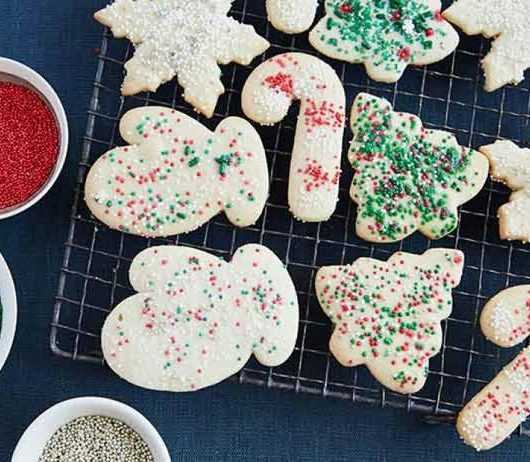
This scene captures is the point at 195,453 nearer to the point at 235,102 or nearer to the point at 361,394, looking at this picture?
the point at 361,394

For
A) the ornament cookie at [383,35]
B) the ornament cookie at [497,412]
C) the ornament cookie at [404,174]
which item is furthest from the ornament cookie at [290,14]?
the ornament cookie at [497,412]

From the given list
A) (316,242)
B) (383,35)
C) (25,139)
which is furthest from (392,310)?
(25,139)

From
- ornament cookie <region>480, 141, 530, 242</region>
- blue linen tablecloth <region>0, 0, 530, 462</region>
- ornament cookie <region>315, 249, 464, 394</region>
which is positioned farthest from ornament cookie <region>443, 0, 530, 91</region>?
blue linen tablecloth <region>0, 0, 530, 462</region>

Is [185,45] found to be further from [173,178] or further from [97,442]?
[97,442]

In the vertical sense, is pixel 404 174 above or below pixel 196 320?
above

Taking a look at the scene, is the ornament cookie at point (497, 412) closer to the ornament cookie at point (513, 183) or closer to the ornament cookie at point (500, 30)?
the ornament cookie at point (513, 183)

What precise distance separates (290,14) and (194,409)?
35.6 inches

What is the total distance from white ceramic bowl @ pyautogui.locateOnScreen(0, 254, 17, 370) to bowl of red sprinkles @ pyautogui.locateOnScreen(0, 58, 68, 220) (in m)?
0.16

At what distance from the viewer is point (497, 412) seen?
215 cm

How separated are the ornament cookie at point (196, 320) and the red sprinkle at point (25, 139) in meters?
0.31

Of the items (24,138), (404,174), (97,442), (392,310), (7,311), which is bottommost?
(97,442)

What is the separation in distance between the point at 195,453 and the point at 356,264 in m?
0.56

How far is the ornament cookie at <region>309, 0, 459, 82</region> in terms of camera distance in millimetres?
2242

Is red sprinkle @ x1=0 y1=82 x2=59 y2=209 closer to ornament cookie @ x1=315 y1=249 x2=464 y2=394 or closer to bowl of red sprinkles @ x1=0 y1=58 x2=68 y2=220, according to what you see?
bowl of red sprinkles @ x1=0 y1=58 x2=68 y2=220
